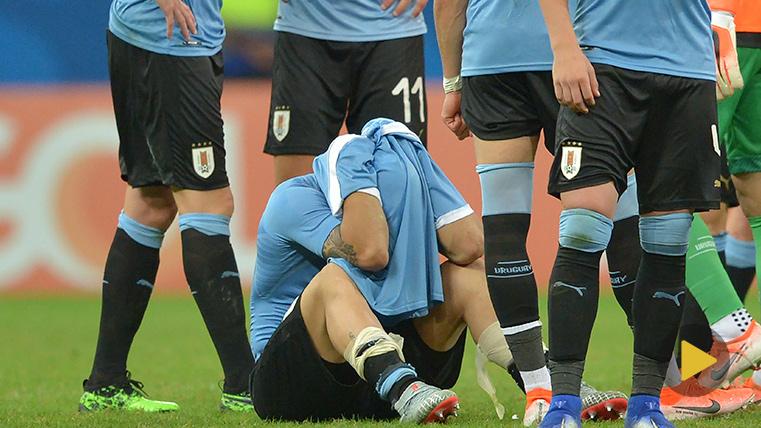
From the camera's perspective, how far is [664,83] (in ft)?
11.4

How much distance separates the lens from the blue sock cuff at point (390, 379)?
151 inches

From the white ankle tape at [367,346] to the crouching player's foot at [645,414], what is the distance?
73 centimetres

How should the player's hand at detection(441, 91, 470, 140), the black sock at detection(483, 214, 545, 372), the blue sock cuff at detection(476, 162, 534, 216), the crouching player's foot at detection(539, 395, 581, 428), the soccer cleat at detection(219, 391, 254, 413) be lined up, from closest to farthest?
the crouching player's foot at detection(539, 395, 581, 428)
the black sock at detection(483, 214, 545, 372)
the blue sock cuff at detection(476, 162, 534, 216)
the player's hand at detection(441, 91, 470, 140)
the soccer cleat at detection(219, 391, 254, 413)

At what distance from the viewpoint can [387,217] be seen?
4.25 m

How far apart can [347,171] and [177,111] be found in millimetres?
838

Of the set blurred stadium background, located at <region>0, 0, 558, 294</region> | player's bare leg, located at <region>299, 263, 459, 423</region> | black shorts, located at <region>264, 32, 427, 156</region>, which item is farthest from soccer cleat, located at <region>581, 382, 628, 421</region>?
blurred stadium background, located at <region>0, 0, 558, 294</region>

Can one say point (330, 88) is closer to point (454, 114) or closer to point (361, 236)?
point (454, 114)

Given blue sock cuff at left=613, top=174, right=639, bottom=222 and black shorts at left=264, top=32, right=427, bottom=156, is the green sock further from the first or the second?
black shorts at left=264, top=32, right=427, bottom=156

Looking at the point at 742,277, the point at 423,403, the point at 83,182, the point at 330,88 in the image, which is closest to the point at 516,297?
the point at 423,403

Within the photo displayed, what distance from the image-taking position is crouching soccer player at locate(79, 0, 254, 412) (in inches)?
188

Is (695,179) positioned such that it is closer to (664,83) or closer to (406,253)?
(664,83)

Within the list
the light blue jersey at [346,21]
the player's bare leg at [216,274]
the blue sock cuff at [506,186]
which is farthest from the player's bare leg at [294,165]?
the blue sock cuff at [506,186]

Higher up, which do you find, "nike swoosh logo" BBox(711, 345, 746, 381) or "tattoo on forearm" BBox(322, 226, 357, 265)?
"tattoo on forearm" BBox(322, 226, 357, 265)

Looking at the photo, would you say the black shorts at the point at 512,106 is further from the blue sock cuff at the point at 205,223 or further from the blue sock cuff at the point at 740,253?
the blue sock cuff at the point at 740,253
